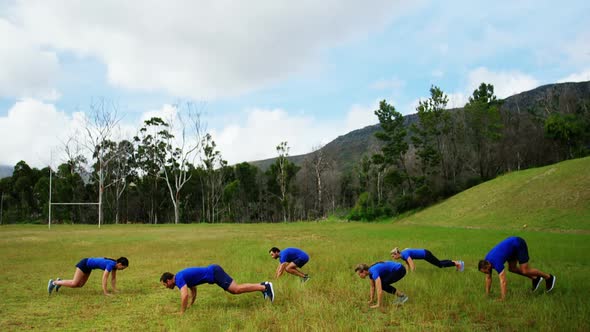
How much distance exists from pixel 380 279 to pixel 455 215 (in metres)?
38.7

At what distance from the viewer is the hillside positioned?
32.5m

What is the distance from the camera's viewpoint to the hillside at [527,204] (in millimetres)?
32469

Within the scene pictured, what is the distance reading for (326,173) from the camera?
85.6 m

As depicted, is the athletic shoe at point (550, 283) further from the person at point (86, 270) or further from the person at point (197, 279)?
the person at point (86, 270)

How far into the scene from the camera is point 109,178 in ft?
255

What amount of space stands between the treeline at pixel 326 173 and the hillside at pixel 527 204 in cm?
745

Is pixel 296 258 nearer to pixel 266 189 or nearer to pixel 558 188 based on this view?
pixel 558 188

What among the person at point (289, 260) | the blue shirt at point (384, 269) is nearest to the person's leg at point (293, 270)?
the person at point (289, 260)

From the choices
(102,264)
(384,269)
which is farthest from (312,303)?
(102,264)

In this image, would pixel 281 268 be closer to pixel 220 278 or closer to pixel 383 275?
pixel 220 278

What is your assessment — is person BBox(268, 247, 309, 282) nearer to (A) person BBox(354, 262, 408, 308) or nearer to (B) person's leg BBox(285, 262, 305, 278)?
(B) person's leg BBox(285, 262, 305, 278)

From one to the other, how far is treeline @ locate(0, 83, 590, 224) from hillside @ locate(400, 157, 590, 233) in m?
7.45

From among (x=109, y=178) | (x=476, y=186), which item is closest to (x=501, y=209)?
(x=476, y=186)

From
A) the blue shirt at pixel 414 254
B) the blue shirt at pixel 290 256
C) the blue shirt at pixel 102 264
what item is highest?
the blue shirt at pixel 102 264
